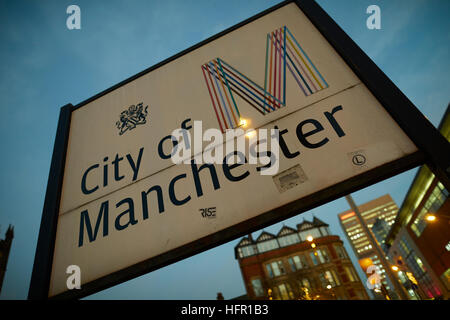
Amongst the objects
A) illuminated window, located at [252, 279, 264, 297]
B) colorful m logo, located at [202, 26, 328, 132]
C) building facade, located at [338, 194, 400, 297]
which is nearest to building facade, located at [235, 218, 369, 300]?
illuminated window, located at [252, 279, 264, 297]

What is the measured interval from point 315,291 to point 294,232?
9.52 meters

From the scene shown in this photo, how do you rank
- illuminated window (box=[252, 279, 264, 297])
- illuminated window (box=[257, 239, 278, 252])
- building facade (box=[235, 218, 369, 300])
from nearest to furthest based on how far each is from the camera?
building facade (box=[235, 218, 369, 300])
illuminated window (box=[252, 279, 264, 297])
illuminated window (box=[257, 239, 278, 252])

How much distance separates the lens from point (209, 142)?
1853 mm

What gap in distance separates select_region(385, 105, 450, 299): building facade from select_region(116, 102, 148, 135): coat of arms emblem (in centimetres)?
2767

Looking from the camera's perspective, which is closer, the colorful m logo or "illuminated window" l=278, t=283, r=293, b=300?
the colorful m logo

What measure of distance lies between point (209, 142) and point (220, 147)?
10 centimetres

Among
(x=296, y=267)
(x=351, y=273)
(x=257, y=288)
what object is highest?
(x=296, y=267)

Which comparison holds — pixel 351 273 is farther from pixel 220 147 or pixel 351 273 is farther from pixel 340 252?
pixel 220 147

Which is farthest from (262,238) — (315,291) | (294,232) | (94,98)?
(94,98)

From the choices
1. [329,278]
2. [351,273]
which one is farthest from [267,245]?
[351,273]

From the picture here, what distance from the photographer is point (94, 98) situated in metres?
2.62

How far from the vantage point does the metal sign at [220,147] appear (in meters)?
1.46

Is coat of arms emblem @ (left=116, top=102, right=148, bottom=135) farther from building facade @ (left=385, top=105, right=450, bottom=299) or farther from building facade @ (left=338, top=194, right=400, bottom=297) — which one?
building facade @ (left=338, top=194, right=400, bottom=297)

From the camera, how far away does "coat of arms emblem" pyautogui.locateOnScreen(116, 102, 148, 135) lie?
88.4 inches
